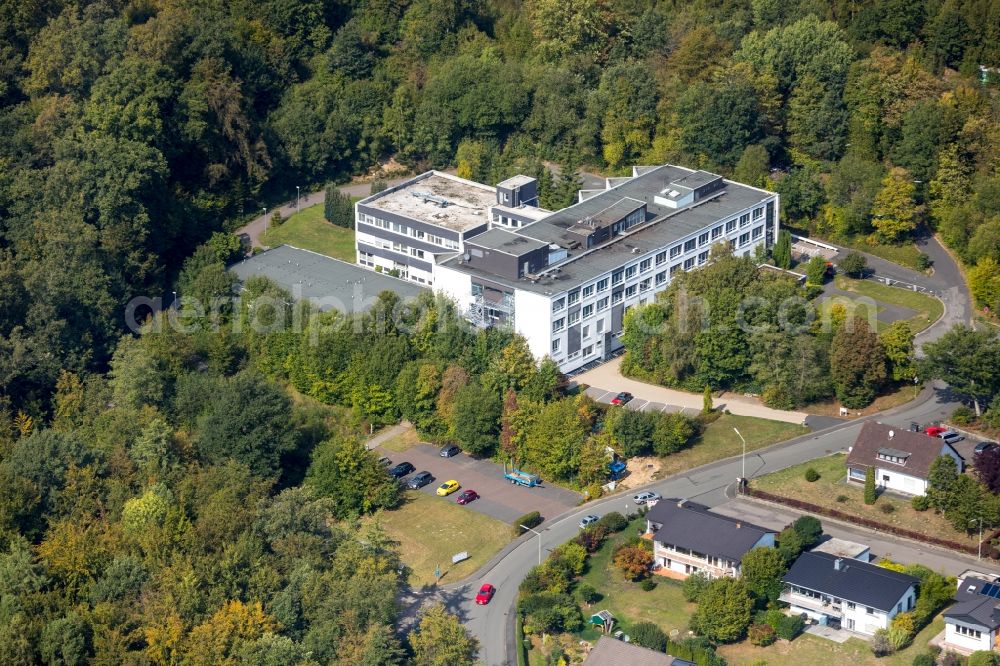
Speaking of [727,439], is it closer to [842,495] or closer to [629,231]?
[842,495]

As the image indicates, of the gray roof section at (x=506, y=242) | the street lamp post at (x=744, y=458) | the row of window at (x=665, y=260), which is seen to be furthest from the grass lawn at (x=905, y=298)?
the gray roof section at (x=506, y=242)

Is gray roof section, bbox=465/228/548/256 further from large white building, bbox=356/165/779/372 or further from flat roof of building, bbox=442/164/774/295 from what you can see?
flat roof of building, bbox=442/164/774/295

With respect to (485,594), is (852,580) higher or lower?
higher

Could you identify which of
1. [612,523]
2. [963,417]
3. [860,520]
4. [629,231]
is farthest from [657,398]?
[963,417]

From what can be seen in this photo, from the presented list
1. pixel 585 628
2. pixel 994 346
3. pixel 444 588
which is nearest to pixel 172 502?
pixel 444 588

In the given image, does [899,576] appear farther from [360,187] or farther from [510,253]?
[360,187]
